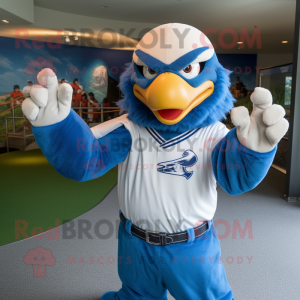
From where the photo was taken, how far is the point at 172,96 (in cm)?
103

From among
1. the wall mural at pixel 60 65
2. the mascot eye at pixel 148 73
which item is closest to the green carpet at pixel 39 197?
the mascot eye at pixel 148 73

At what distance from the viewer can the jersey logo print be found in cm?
120

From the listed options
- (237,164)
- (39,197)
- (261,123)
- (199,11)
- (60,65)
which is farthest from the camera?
(60,65)

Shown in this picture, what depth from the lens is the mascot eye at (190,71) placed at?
115 centimetres

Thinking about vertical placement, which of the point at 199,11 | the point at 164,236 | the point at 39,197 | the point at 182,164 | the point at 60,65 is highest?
the point at 199,11

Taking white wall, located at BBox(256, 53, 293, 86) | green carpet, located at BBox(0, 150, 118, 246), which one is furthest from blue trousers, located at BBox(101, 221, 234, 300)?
white wall, located at BBox(256, 53, 293, 86)

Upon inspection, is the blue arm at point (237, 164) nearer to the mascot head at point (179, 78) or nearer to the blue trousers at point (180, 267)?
the mascot head at point (179, 78)

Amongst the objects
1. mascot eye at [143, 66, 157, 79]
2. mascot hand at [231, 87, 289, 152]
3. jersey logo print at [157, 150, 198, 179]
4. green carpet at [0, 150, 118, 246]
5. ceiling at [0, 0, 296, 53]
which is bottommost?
A: green carpet at [0, 150, 118, 246]

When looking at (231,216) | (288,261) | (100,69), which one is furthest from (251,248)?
(100,69)

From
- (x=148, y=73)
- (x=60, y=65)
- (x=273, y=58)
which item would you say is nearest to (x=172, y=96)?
(x=148, y=73)

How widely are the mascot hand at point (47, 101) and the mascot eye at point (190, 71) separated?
0.44 metres

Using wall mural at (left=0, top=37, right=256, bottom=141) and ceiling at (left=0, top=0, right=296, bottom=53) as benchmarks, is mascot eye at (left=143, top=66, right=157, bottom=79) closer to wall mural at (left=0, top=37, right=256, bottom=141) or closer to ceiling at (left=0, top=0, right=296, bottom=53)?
ceiling at (left=0, top=0, right=296, bottom=53)

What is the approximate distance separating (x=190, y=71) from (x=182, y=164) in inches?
13.8

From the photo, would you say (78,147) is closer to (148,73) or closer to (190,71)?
(148,73)
